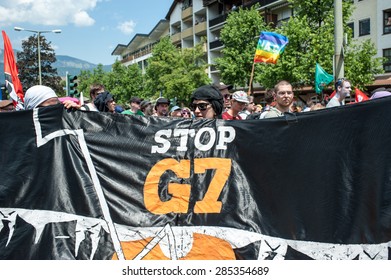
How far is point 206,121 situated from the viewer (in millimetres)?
3736

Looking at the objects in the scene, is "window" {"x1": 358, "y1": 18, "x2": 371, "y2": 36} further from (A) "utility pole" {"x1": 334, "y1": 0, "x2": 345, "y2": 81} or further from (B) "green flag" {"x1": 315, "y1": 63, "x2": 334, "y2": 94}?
(A) "utility pole" {"x1": 334, "y1": 0, "x2": 345, "y2": 81}

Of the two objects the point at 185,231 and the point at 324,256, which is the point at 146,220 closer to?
the point at 185,231

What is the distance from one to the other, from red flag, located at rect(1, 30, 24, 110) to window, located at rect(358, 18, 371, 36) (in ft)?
93.5

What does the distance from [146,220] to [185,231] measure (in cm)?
34

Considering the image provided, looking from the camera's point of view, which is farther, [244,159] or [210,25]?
[210,25]

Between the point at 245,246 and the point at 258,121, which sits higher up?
the point at 258,121

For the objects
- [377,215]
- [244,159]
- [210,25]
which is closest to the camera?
[377,215]

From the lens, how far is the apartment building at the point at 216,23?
29.0 meters

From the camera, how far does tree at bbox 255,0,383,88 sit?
2270 centimetres

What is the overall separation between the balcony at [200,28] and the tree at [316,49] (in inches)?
1128

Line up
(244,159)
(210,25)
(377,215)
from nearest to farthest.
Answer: (377,215), (244,159), (210,25)

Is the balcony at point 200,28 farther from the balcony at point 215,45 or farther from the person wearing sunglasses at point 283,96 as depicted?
the person wearing sunglasses at point 283,96

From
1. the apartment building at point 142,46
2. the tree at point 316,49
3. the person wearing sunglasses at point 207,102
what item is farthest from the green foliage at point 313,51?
the apartment building at point 142,46

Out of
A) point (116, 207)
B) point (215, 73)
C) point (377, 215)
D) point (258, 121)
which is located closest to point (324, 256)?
point (377, 215)
